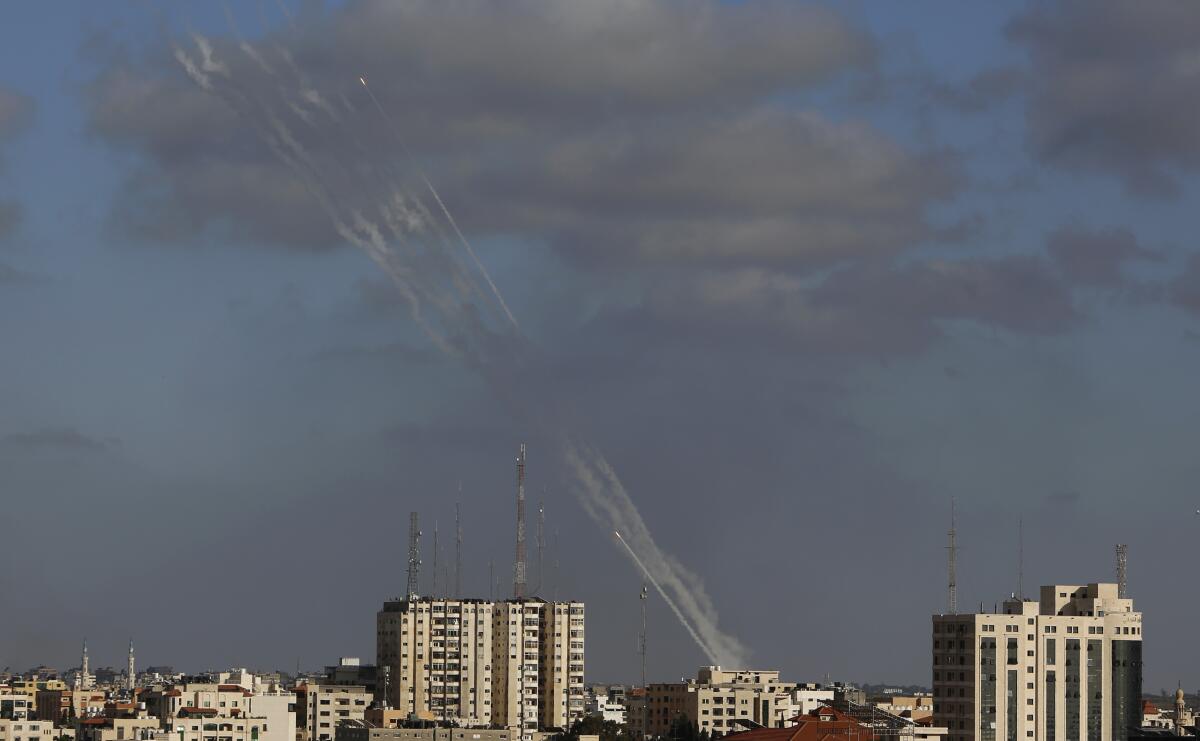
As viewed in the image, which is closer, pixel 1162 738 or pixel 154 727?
pixel 1162 738

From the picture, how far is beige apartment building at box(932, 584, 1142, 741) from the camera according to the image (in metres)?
162

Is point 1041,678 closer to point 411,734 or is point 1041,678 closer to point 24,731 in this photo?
point 411,734

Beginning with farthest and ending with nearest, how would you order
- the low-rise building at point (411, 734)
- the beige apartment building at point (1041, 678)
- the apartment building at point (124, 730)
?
1. the low-rise building at point (411, 734)
2. the apartment building at point (124, 730)
3. the beige apartment building at point (1041, 678)

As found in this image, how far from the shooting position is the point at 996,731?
533 feet

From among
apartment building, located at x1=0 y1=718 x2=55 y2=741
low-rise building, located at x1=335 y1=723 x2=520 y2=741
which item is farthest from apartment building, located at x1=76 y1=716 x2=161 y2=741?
low-rise building, located at x1=335 y1=723 x2=520 y2=741

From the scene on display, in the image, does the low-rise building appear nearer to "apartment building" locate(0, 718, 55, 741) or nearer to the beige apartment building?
"apartment building" locate(0, 718, 55, 741)

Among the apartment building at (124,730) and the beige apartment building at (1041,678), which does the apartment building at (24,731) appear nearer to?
the apartment building at (124,730)

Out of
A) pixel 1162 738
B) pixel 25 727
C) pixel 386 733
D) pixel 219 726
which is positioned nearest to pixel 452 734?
pixel 386 733

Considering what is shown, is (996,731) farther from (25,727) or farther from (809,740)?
(25,727)

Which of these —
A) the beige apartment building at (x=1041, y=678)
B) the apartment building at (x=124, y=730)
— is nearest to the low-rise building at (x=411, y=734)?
the apartment building at (x=124, y=730)

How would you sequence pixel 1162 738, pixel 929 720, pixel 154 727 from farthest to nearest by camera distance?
pixel 154 727 < pixel 929 720 < pixel 1162 738

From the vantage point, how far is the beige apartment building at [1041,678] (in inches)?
6388

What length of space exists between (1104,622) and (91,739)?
274 ft

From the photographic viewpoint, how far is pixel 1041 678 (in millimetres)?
163750
